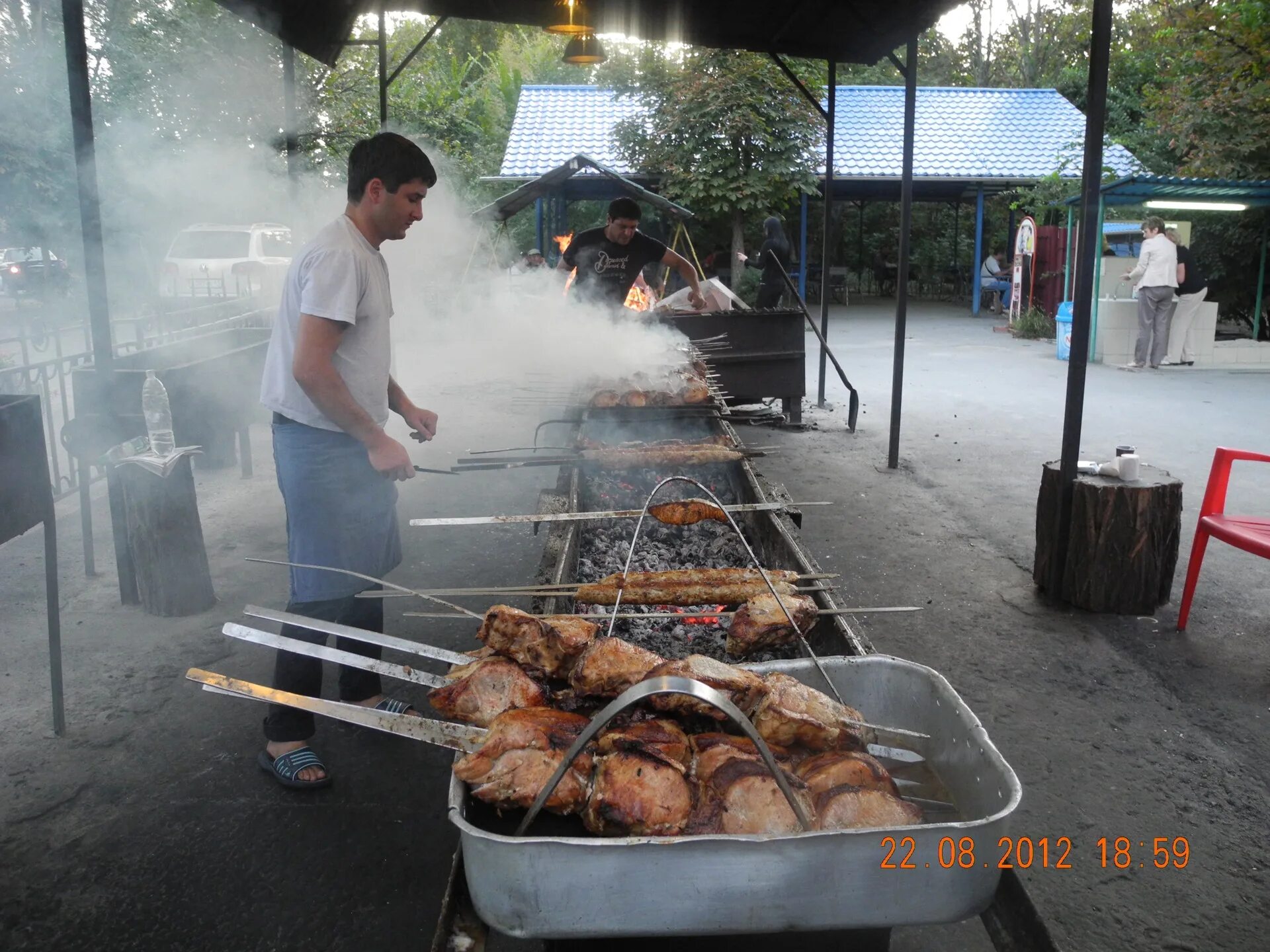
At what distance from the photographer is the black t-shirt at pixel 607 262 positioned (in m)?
8.24

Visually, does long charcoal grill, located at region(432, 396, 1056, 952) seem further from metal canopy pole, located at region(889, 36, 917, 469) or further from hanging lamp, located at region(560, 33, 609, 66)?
hanging lamp, located at region(560, 33, 609, 66)

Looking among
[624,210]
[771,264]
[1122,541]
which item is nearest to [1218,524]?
[1122,541]

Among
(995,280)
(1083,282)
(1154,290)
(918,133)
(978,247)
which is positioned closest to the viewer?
(1083,282)

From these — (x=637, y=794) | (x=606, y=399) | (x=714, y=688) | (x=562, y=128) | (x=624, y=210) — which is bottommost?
(x=637, y=794)

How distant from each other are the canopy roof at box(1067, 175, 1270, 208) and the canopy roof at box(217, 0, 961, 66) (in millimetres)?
6123

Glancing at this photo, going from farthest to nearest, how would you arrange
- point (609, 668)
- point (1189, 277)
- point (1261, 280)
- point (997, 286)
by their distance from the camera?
1. point (997, 286)
2. point (1261, 280)
3. point (1189, 277)
4. point (609, 668)

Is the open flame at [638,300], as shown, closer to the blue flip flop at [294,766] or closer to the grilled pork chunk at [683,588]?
the grilled pork chunk at [683,588]

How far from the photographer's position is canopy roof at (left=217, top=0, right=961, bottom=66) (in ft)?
26.7

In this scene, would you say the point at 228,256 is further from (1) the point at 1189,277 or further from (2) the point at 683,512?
(1) the point at 1189,277

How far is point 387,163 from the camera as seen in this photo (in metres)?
3.33

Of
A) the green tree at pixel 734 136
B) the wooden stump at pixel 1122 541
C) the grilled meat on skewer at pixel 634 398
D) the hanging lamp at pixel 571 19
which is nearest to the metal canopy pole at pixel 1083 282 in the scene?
the wooden stump at pixel 1122 541

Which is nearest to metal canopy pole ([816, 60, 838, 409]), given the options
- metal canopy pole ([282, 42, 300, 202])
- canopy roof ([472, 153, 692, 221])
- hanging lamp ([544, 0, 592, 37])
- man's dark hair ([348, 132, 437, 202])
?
hanging lamp ([544, 0, 592, 37])

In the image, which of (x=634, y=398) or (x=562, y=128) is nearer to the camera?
(x=634, y=398)

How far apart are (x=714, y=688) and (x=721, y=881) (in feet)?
1.93
